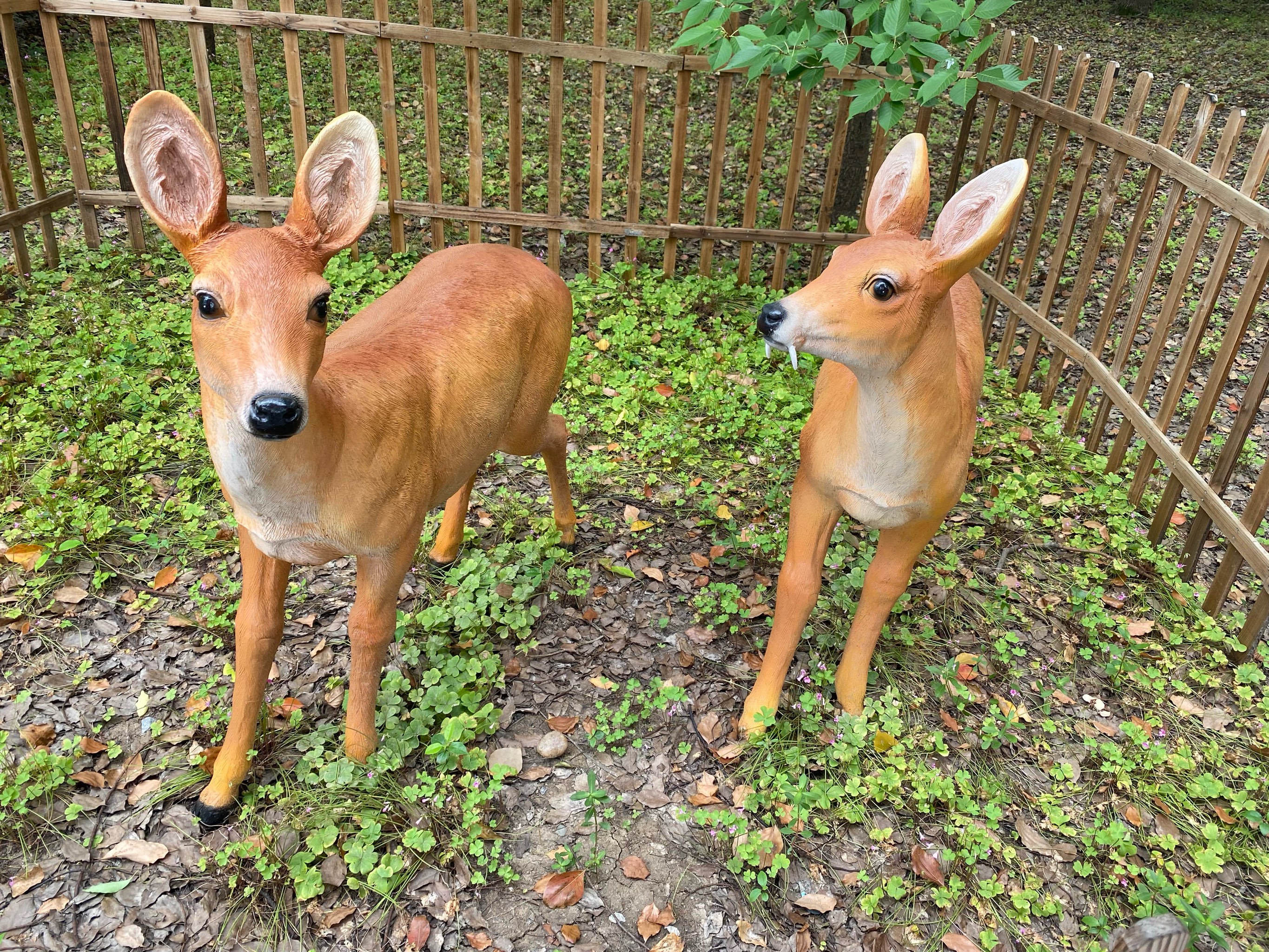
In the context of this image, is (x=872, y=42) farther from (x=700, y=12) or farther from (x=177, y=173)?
(x=177, y=173)

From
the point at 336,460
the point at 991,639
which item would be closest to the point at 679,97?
the point at 991,639

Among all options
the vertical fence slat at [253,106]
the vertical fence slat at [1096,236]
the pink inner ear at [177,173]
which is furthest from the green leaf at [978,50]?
the vertical fence slat at [253,106]

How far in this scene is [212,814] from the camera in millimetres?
2824

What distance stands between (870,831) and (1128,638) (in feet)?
5.60

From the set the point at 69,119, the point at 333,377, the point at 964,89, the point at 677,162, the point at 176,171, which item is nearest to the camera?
the point at 176,171

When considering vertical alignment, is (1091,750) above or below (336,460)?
below

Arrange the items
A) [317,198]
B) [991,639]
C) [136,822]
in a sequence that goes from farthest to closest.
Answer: [991,639] < [136,822] < [317,198]

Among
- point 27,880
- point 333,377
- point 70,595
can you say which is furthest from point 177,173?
point 70,595

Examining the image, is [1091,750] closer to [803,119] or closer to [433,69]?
[803,119]

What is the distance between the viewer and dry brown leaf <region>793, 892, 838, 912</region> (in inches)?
110

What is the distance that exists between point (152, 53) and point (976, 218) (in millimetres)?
5674

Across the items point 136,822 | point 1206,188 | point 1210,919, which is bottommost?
point 136,822

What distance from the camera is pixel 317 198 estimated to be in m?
2.20

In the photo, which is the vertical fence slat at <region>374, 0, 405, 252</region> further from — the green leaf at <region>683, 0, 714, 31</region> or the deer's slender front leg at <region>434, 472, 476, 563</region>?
the deer's slender front leg at <region>434, 472, 476, 563</region>
